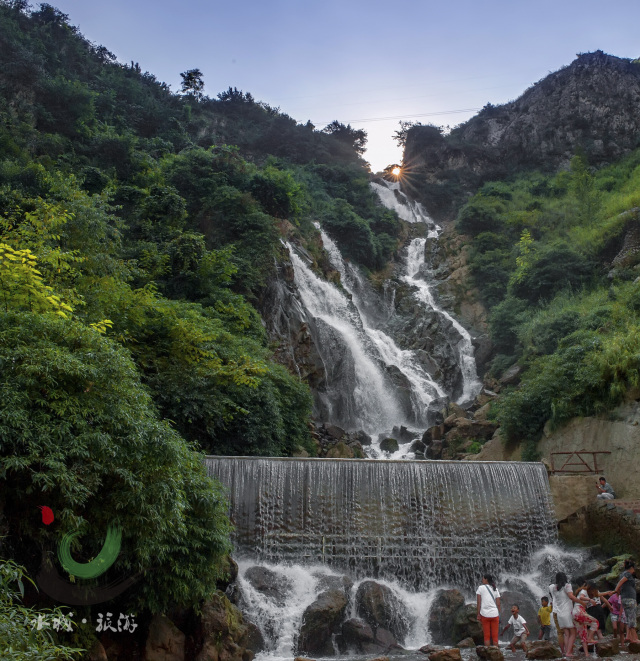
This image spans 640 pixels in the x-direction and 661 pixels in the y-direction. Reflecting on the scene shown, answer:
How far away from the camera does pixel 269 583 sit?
445 inches

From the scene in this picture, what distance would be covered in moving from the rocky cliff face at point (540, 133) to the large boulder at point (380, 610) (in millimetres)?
39001

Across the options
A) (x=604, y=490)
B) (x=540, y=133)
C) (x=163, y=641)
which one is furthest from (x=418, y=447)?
(x=540, y=133)

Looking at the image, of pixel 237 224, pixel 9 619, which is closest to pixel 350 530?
pixel 9 619

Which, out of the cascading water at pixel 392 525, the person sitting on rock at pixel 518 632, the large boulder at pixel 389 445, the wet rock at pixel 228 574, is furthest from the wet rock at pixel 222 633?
the large boulder at pixel 389 445

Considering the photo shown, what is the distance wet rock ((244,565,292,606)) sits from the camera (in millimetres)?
11086

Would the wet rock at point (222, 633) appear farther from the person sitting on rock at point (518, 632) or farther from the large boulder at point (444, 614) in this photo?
the person sitting on rock at point (518, 632)

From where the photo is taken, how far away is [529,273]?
1112 inches

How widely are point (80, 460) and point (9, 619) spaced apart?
338cm

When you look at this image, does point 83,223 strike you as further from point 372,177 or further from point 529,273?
point 372,177

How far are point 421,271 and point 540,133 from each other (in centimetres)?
1767

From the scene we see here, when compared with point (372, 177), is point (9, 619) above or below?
below

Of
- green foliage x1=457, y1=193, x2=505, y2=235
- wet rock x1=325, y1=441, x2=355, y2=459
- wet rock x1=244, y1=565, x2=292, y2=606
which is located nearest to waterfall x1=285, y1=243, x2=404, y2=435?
wet rock x1=325, y1=441, x2=355, y2=459

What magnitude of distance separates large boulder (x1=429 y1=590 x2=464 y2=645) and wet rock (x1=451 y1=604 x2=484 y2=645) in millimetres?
176

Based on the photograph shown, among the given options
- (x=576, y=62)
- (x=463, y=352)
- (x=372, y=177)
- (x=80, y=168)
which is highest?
(x=576, y=62)
